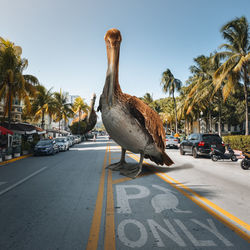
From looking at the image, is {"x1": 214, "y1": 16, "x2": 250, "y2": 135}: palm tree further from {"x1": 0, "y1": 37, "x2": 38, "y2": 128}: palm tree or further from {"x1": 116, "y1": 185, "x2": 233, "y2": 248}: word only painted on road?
{"x1": 0, "y1": 37, "x2": 38, "y2": 128}: palm tree

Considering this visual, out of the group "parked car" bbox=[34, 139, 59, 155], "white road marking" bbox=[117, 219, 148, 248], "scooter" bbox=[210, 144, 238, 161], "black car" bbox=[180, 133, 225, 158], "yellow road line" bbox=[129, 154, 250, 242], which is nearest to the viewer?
"white road marking" bbox=[117, 219, 148, 248]

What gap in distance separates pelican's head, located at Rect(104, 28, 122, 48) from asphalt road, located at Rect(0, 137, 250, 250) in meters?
4.41

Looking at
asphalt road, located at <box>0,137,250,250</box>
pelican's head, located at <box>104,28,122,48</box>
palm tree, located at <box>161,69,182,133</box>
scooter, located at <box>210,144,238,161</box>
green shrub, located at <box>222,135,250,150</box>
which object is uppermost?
palm tree, located at <box>161,69,182,133</box>

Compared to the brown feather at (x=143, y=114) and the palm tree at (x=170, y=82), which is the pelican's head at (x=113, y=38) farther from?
the palm tree at (x=170, y=82)

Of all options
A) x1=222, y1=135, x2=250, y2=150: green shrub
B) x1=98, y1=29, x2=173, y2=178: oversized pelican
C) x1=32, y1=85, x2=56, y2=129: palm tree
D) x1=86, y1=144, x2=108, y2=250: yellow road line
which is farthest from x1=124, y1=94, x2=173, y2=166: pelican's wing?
x1=32, y1=85, x2=56, y2=129: palm tree

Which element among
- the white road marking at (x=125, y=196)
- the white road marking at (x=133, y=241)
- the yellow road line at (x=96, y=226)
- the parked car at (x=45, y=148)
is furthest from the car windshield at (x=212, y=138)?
the parked car at (x=45, y=148)

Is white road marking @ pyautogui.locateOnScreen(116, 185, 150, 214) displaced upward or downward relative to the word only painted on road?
downward

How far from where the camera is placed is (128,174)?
667cm

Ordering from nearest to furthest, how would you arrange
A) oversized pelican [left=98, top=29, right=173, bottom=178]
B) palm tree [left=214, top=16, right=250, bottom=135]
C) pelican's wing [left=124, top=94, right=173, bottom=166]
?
oversized pelican [left=98, top=29, right=173, bottom=178] < pelican's wing [left=124, top=94, right=173, bottom=166] < palm tree [left=214, top=16, right=250, bottom=135]

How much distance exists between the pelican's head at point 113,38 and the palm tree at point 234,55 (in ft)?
42.9

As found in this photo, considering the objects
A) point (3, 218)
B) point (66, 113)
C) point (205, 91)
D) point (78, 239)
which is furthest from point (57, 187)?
point (66, 113)

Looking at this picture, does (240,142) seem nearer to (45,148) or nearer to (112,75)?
(112,75)

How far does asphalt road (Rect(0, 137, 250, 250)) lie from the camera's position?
2.60 meters

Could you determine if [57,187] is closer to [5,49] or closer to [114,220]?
[114,220]
